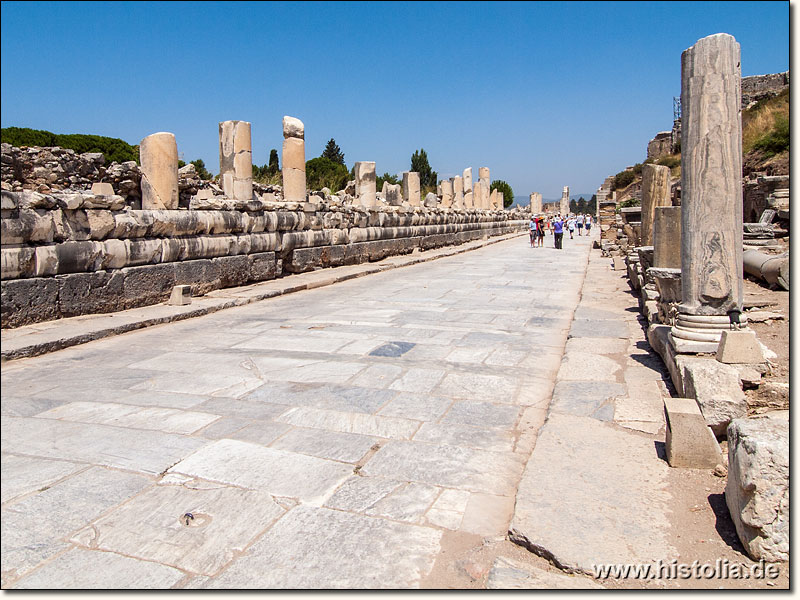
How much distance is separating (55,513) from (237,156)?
Answer: 9322 millimetres

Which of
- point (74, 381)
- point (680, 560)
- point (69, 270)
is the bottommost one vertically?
point (680, 560)

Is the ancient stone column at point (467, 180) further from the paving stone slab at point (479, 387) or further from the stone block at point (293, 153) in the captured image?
the paving stone slab at point (479, 387)

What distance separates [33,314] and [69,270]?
660mm

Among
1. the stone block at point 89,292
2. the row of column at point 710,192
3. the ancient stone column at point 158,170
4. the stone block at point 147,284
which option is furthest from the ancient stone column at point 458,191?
the row of column at point 710,192

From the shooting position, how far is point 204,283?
953cm

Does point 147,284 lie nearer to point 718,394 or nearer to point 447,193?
point 718,394

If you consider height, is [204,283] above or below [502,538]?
above

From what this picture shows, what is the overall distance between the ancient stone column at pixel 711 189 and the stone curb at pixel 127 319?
4.99m

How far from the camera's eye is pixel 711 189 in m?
4.95

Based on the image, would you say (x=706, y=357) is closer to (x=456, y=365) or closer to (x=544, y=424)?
(x=544, y=424)

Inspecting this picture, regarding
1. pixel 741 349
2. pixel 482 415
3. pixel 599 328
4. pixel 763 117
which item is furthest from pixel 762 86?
pixel 482 415

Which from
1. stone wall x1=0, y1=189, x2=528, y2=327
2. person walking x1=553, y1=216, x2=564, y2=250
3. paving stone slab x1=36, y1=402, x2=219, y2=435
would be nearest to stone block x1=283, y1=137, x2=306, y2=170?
stone wall x1=0, y1=189, x2=528, y2=327

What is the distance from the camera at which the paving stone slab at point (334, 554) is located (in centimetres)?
238

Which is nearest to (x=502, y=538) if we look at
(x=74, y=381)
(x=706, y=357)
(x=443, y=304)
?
(x=706, y=357)
